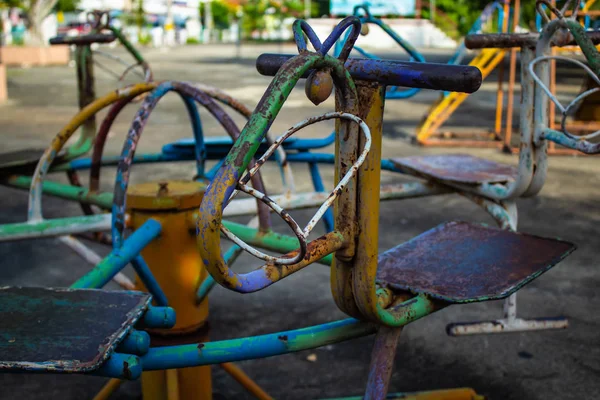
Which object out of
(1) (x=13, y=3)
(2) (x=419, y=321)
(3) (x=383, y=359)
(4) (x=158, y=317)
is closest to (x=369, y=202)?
(3) (x=383, y=359)

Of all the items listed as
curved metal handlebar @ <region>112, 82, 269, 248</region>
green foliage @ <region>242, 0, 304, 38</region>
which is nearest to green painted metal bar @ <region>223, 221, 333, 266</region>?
curved metal handlebar @ <region>112, 82, 269, 248</region>

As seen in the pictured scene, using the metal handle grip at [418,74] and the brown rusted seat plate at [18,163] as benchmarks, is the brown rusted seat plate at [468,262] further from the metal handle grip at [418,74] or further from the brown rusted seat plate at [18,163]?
the brown rusted seat plate at [18,163]

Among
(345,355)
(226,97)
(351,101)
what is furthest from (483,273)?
(345,355)

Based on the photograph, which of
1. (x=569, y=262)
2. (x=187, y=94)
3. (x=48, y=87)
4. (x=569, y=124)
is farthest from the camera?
→ (x=48, y=87)

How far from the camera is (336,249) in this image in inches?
53.5

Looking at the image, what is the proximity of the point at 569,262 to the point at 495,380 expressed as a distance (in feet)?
5.00

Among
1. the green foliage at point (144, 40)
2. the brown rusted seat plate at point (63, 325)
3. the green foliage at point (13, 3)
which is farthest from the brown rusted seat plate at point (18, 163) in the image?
the green foliage at point (144, 40)

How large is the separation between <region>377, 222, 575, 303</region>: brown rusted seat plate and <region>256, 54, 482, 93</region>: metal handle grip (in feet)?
1.92

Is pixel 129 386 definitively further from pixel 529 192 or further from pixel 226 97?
pixel 529 192

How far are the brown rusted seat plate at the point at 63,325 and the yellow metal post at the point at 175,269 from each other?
1.62 feet

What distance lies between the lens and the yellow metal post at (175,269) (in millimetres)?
2094

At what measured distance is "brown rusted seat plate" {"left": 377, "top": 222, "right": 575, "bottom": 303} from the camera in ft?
5.56

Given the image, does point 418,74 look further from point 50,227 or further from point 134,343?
point 50,227

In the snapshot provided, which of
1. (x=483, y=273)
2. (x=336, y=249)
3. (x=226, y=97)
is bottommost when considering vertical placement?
(x=483, y=273)
